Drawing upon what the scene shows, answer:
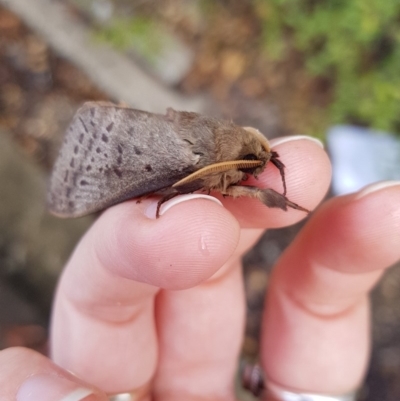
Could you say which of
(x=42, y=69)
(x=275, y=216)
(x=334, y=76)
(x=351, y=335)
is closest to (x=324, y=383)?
(x=351, y=335)

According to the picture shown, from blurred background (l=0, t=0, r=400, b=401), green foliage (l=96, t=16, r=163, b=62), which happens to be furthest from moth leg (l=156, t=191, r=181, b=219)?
green foliage (l=96, t=16, r=163, b=62)

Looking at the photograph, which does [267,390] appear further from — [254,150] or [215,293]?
[254,150]

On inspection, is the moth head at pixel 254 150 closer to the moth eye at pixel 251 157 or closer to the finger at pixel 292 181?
the moth eye at pixel 251 157

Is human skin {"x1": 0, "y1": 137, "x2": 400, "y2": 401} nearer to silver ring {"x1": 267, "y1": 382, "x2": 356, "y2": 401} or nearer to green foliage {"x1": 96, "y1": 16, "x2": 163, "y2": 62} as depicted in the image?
silver ring {"x1": 267, "y1": 382, "x2": 356, "y2": 401}

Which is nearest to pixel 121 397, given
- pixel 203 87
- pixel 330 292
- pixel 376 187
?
pixel 330 292

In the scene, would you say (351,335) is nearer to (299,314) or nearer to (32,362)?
(299,314)

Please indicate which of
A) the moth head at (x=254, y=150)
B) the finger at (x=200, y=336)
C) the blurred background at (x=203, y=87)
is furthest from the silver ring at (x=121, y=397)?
the blurred background at (x=203, y=87)

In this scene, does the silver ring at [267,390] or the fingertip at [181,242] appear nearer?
the fingertip at [181,242]
